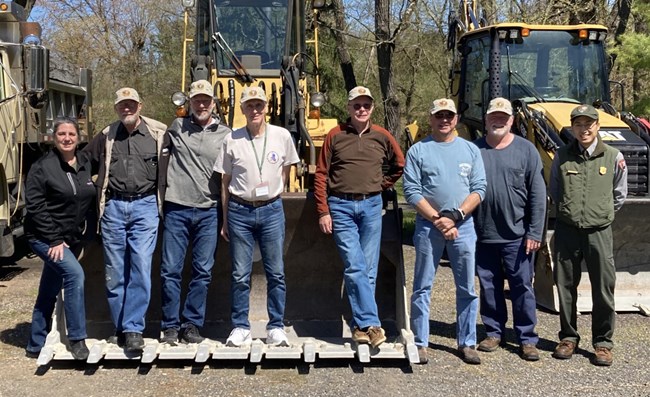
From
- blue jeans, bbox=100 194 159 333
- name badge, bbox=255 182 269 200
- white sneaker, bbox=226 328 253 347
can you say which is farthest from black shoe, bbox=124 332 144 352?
name badge, bbox=255 182 269 200

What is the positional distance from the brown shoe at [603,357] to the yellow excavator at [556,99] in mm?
1254

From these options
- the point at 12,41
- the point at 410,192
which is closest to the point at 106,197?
the point at 410,192

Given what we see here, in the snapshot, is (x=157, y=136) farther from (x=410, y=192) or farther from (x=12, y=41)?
(x=12, y=41)

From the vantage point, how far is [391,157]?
5.74 metres

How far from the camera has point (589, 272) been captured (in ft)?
19.4

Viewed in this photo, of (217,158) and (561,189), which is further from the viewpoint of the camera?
(561,189)

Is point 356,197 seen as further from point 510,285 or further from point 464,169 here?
point 510,285

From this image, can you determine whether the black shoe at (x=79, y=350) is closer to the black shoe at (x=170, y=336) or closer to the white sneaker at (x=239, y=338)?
the black shoe at (x=170, y=336)

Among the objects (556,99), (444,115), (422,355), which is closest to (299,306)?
(422,355)

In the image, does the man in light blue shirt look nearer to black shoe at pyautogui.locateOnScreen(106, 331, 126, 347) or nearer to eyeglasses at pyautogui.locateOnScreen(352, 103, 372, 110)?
eyeglasses at pyautogui.locateOnScreen(352, 103, 372, 110)

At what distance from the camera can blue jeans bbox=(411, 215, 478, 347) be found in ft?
18.7

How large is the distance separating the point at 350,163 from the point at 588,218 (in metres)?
1.89

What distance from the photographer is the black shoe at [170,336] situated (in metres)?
5.61

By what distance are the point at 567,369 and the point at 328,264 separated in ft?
6.68
